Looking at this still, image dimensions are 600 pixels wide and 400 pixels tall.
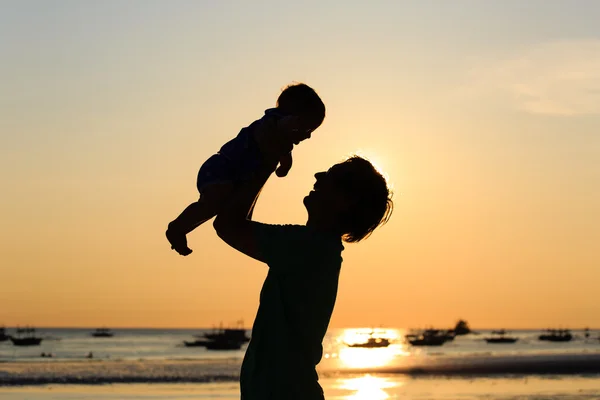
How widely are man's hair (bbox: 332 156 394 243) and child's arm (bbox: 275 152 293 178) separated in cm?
30

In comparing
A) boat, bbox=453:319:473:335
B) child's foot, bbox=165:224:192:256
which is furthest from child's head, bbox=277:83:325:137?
boat, bbox=453:319:473:335

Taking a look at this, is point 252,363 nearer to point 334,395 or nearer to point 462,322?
point 334,395

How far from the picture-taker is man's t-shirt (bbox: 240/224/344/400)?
9.08 feet

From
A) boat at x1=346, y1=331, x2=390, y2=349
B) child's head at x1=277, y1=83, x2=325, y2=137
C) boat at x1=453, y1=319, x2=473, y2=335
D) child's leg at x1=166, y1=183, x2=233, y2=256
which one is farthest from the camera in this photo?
boat at x1=453, y1=319, x2=473, y2=335

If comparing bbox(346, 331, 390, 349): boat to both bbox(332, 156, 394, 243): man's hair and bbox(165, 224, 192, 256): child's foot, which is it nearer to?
bbox(332, 156, 394, 243): man's hair

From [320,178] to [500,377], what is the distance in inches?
1210

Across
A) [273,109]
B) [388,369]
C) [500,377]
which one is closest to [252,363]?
[273,109]

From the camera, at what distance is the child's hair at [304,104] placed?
2996mm

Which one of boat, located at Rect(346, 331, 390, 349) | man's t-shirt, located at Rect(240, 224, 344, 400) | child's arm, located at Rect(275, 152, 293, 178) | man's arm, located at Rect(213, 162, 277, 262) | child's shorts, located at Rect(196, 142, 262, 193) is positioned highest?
child's arm, located at Rect(275, 152, 293, 178)

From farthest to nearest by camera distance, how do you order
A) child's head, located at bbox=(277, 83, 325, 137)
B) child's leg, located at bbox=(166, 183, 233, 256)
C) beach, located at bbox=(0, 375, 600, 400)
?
beach, located at bbox=(0, 375, 600, 400) < child's head, located at bbox=(277, 83, 325, 137) < child's leg, located at bbox=(166, 183, 233, 256)

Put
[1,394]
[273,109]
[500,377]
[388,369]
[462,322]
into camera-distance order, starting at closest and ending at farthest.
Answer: [273,109]
[1,394]
[500,377]
[388,369]
[462,322]

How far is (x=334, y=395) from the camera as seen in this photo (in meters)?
25.0

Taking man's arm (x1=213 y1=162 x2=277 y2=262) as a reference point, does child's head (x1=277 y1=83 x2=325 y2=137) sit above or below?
above

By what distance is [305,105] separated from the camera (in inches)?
118
